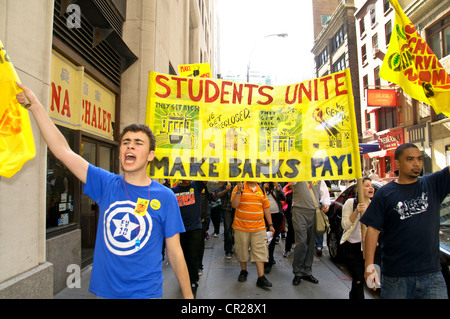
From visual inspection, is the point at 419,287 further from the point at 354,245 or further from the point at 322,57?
the point at 322,57

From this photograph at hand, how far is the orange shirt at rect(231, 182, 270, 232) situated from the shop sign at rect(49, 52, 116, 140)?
10.2 ft

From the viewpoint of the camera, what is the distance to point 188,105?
399cm

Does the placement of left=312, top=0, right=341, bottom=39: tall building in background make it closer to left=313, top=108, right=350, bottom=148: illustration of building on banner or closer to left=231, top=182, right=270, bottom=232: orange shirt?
left=231, top=182, right=270, bottom=232: orange shirt

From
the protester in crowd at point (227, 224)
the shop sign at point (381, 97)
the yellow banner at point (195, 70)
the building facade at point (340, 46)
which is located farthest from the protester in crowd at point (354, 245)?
the building facade at point (340, 46)

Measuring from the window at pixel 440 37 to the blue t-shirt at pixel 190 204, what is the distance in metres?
19.3

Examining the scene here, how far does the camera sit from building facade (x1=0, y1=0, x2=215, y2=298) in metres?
3.08

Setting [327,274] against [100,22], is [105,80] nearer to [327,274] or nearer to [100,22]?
[100,22]

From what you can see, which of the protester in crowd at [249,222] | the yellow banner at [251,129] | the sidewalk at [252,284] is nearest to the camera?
the yellow banner at [251,129]

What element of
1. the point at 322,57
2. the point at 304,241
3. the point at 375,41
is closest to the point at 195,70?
the point at 304,241

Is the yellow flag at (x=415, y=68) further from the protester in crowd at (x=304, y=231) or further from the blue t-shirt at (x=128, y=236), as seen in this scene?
the blue t-shirt at (x=128, y=236)

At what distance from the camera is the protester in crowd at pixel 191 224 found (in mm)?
4570

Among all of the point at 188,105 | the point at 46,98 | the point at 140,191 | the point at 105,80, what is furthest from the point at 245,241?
the point at 105,80

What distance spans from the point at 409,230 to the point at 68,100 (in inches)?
209

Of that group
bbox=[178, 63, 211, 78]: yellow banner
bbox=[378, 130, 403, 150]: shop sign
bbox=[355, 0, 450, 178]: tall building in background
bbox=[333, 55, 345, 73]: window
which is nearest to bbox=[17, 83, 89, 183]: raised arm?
bbox=[178, 63, 211, 78]: yellow banner
